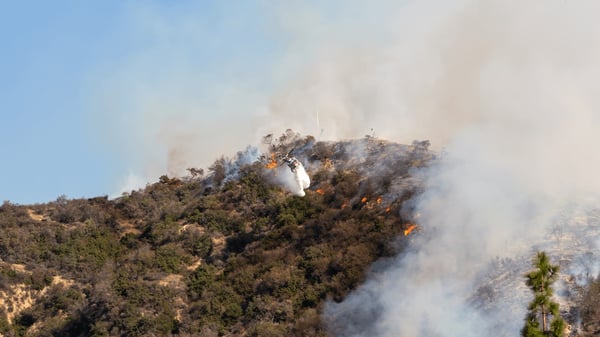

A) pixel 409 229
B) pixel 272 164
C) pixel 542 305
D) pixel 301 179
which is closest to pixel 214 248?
pixel 301 179

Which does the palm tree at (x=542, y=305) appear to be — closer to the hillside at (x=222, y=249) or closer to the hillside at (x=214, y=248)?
the hillside at (x=222, y=249)

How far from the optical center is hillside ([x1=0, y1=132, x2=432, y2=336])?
62406 mm

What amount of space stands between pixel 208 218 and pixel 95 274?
1081 centimetres

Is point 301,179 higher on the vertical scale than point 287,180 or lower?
lower

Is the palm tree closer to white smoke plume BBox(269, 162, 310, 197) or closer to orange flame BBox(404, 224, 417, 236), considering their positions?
orange flame BBox(404, 224, 417, 236)

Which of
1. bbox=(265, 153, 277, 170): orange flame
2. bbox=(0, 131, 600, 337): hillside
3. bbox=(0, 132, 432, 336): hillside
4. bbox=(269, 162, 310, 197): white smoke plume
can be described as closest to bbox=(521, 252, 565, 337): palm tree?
bbox=(0, 131, 600, 337): hillside

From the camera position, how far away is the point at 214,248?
244 ft

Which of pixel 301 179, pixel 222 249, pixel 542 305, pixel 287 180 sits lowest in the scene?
pixel 542 305

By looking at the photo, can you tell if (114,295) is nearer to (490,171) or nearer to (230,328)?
(230,328)

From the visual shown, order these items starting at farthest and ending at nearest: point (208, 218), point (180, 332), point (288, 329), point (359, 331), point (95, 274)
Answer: point (208, 218)
point (95, 274)
point (180, 332)
point (288, 329)
point (359, 331)

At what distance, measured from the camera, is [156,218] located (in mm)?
80125

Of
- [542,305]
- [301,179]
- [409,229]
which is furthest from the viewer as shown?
[301,179]

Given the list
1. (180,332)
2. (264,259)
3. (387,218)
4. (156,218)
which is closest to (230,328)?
(180,332)

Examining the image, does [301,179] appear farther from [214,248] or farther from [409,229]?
[409,229]
